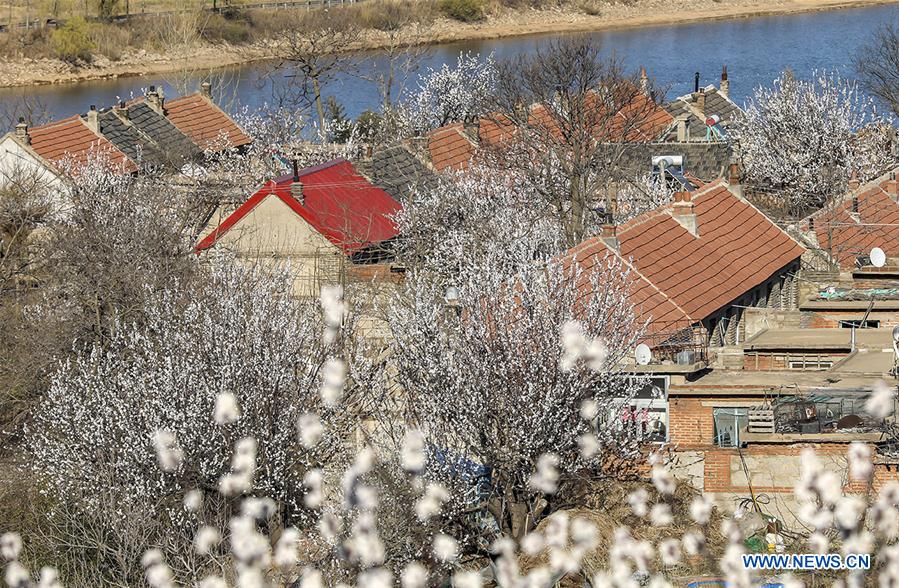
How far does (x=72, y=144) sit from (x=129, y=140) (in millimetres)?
2442

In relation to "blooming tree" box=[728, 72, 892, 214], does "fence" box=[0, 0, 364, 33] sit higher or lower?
lower

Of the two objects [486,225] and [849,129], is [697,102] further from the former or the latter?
[486,225]

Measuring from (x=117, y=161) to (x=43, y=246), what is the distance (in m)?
12.2

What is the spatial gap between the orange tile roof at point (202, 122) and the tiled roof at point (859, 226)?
62.8ft

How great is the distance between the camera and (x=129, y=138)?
152 ft

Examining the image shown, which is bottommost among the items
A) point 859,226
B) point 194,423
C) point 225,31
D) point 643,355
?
point 225,31

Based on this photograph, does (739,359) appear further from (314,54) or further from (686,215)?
(314,54)

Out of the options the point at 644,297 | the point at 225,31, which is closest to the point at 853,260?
the point at 644,297

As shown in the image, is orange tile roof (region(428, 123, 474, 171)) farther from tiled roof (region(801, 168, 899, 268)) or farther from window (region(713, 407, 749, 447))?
window (region(713, 407, 749, 447))

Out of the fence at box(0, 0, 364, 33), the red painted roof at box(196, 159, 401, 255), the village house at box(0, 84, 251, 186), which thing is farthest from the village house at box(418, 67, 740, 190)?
the fence at box(0, 0, 364, 33)

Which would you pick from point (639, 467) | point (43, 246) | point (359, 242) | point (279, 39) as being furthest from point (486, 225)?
point (279, 39)

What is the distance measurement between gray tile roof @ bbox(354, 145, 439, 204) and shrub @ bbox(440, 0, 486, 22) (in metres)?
62.8

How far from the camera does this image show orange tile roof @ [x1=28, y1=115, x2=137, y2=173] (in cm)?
4291

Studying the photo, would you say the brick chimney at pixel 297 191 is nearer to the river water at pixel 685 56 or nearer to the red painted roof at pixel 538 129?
the red painted roof at pixel 538 129
